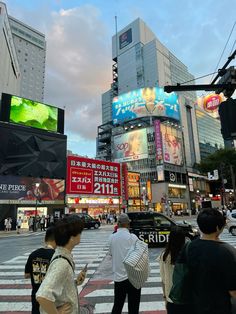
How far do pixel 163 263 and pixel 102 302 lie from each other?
3.27 meters

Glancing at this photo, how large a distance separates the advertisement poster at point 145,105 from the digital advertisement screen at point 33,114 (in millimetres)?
33376

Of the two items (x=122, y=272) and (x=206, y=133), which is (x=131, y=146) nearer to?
(x=206, y=133)

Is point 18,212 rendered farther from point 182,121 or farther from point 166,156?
point 182,121

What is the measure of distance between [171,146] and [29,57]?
93.8 m

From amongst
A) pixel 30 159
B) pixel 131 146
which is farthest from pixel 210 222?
pixel 131 146

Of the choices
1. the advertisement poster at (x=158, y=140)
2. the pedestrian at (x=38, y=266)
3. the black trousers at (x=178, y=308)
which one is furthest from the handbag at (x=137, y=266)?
the advertisement poster at (x=158, y=140)

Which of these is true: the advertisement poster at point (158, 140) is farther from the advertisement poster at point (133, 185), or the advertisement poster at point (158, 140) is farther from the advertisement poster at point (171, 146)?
the advertisement poster at point (133, 185)

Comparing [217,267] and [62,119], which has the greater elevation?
[62,119]

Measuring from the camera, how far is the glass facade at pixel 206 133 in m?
115

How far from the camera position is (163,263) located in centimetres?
391

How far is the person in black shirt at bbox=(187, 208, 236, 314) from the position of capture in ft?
8.11

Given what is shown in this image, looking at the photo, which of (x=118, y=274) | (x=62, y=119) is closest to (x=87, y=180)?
(x=62, y=119)

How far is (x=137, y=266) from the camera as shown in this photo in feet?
13.1

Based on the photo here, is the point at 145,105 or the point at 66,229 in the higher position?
the point at 145,105
